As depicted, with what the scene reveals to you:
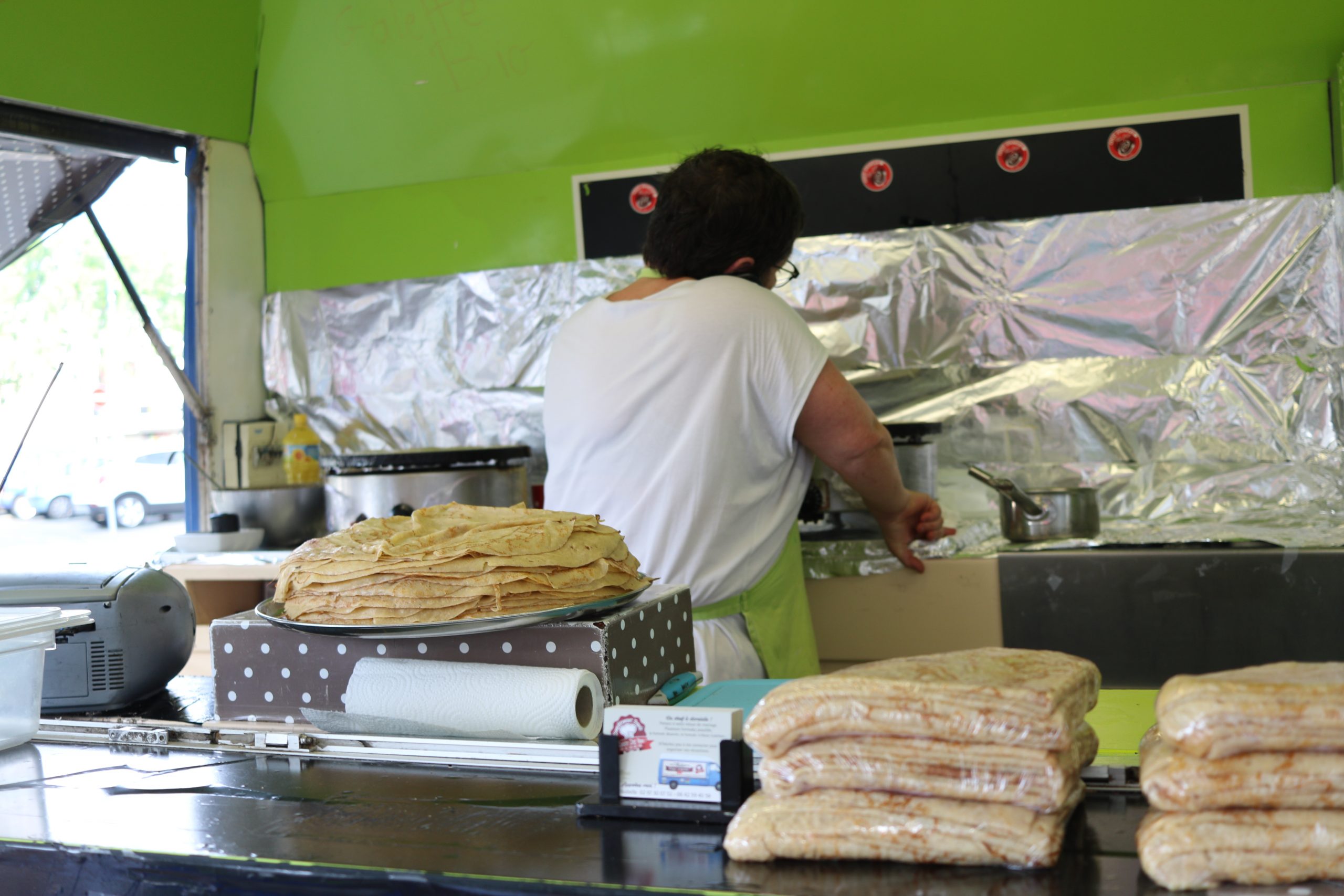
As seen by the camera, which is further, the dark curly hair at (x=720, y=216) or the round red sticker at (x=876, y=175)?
the round red sticker at (x=876, y=175)

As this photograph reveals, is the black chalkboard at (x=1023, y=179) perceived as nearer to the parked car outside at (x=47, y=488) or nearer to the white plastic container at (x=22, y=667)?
the parked car outside at (x=47, y=488)

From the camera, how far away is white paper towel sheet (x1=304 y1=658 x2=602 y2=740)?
0.92 meters

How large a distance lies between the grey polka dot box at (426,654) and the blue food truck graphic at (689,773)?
18 centimetres

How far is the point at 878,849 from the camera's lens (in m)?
0.67

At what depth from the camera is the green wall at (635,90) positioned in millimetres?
2197

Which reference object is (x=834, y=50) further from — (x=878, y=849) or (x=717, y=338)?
(x=878, y=849)

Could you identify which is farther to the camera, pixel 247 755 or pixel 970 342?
pixel 970 342

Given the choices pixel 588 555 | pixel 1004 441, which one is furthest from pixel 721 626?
pixel 1004 441

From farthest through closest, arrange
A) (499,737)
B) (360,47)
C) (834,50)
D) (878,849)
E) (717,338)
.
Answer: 1. (360,47)
2. (834,50)
3. (717,338)
4. (499,737)
5. (878,849)

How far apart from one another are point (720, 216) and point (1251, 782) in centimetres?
112

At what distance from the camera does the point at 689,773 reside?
776 mm

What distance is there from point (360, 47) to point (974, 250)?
150 cm

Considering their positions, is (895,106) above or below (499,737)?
above

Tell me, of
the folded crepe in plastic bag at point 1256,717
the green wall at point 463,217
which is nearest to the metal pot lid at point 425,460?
the green wall at point 463,217
